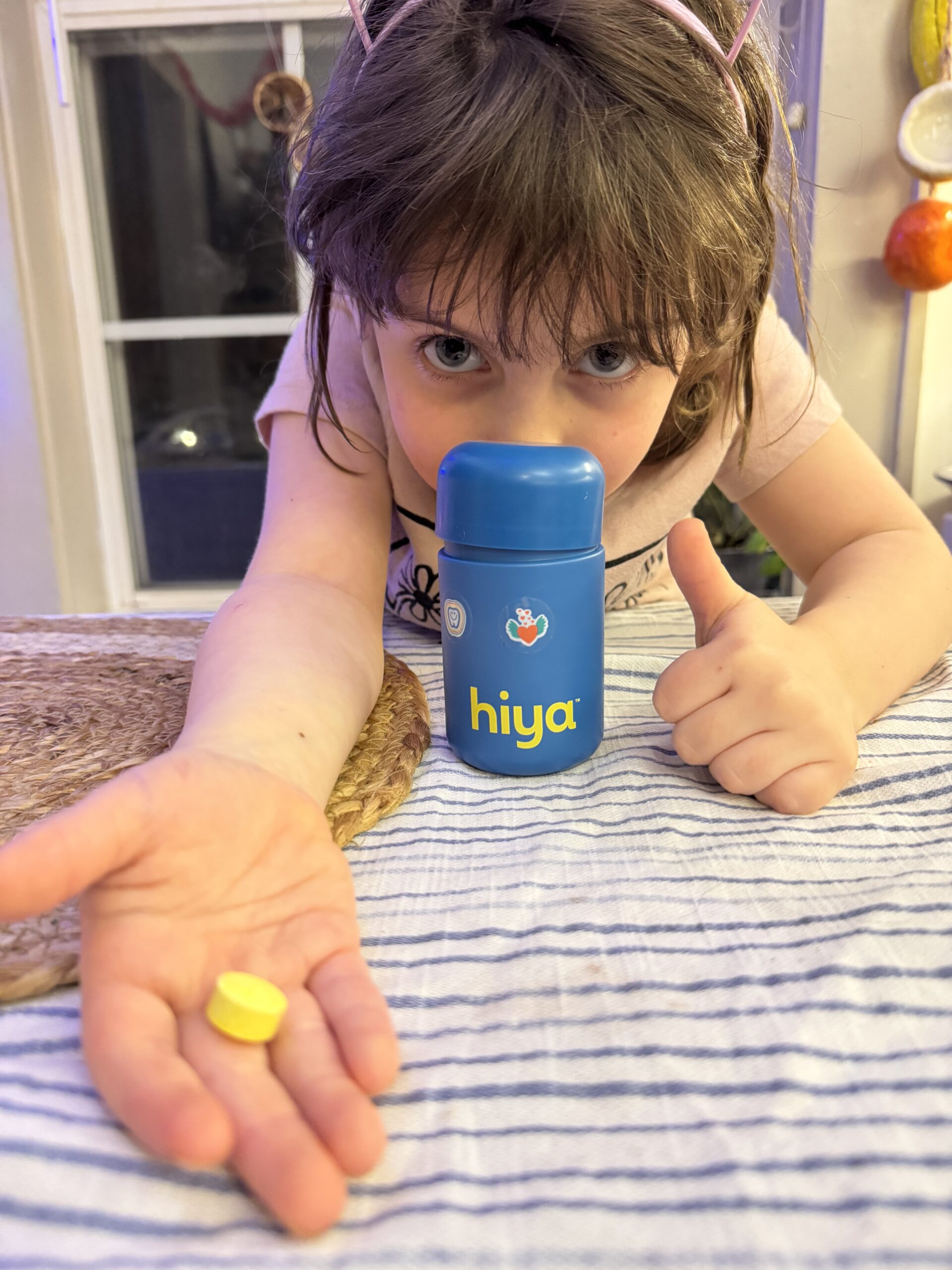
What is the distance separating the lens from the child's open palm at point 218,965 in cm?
28

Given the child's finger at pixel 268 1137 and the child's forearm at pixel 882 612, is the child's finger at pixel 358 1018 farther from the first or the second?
the child's forearm at pixel 882 612

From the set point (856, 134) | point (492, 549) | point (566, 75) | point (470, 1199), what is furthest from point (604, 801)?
point (856, 134)

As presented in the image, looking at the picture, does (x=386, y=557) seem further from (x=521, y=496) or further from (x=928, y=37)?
(x=928, y=37)

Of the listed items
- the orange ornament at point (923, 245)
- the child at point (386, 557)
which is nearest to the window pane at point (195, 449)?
the orange ornament at point (923, 245)

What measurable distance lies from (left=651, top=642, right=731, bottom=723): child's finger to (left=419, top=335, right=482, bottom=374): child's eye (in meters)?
0.20

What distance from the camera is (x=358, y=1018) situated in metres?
0.32

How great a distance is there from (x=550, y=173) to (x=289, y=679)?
28 centimetres

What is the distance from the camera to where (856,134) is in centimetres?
135

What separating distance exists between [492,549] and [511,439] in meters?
0.07

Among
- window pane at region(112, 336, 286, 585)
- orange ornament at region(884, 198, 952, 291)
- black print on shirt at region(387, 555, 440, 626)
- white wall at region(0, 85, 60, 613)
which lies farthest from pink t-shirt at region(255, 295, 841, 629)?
window pane at region(112, 336, 286, 585)

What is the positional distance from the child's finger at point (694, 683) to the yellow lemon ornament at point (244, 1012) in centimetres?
28

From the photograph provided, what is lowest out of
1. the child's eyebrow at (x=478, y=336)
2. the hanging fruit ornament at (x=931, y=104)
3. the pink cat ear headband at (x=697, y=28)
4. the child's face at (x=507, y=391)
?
the child's face at (x=507, y=391)

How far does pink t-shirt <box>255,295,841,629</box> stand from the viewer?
0.75 m

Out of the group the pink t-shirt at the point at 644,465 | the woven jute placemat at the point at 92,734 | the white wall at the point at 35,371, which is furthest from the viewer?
the white wall at the point at 35,371
